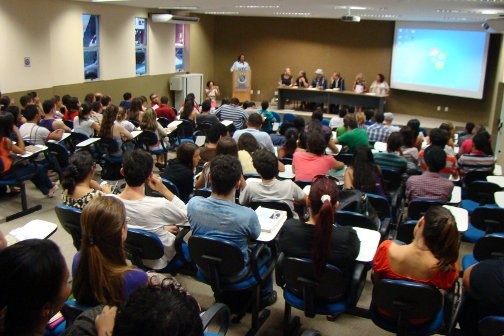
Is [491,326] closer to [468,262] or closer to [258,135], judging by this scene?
[468,262]

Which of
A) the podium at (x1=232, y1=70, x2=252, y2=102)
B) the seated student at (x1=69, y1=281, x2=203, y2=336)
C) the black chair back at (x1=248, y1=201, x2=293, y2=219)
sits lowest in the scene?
the black chair back at (x1=248, y1=201, x2=293, y2=219)

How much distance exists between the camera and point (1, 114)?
16.9 ft

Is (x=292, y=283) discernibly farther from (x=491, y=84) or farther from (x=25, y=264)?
(x=491, y=84)

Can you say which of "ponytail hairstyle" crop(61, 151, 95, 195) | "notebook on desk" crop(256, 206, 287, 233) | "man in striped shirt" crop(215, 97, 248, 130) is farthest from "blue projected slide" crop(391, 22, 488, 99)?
"ponytail hairstyle" crop(61, 151, 95, 195)

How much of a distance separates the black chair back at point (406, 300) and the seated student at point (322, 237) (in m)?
0.25

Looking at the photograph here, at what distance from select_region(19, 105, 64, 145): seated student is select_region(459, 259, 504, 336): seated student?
5.19m

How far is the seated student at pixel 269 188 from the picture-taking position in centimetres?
379

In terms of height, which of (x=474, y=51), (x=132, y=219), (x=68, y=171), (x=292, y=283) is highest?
(x=474, y=51)

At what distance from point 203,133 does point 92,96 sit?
7.12 feet

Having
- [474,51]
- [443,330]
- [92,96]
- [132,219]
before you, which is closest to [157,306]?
[132,219]

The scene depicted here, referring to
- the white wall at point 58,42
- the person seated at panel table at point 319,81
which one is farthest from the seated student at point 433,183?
the person seated at panel table at point 319,81

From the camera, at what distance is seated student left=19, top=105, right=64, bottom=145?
19.8 ft

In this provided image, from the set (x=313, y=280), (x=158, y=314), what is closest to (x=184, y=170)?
(x=313, y=280)

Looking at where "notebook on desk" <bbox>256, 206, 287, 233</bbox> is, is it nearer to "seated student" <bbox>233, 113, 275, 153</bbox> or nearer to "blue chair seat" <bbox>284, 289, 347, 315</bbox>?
"blue chair seat" <bbox>284, 289, 347, 315</bbox>
